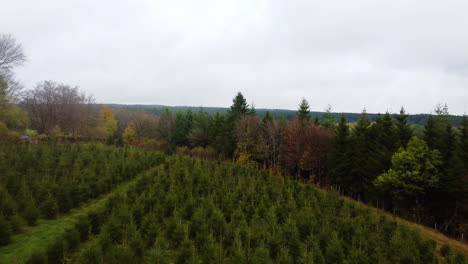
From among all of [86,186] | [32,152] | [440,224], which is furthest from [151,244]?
[440,224]

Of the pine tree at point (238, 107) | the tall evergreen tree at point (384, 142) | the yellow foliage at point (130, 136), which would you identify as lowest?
the yellow foliage at point (130, 136)

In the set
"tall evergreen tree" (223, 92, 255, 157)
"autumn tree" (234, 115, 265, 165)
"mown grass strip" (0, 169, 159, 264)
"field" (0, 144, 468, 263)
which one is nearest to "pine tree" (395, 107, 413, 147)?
"field" (0, 144, 468, 263)

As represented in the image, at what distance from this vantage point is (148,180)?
15.6 m

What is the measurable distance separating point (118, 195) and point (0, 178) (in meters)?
7.55

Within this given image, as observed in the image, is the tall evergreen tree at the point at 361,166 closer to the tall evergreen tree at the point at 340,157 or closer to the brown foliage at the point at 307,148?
the tall evergreen tree at the point at 340,157

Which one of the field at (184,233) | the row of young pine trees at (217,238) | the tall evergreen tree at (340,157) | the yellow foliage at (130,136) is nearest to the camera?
the row of young pine trees at (217,238)

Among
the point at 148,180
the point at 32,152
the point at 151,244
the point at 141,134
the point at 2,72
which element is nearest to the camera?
the point at 151,244

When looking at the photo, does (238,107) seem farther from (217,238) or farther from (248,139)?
(217,238)

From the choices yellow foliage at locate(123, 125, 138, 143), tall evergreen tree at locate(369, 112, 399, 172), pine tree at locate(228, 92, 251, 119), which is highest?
pine tree at locate(228, 92, 251, 119)

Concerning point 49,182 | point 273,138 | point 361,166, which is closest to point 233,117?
point 273,138

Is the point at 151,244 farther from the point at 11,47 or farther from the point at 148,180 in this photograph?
the point at 11,47

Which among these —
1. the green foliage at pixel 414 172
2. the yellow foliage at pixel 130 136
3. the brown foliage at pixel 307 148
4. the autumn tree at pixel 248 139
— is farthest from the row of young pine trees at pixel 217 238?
the yellow foliage at pixel 130 136

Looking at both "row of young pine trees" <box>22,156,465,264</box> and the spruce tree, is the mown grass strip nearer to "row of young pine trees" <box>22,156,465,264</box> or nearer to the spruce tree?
"row of young pine trees" <box>22,156,465,264</box>

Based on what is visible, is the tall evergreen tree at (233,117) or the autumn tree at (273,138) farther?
the tall evergreen tree at (233,117)
